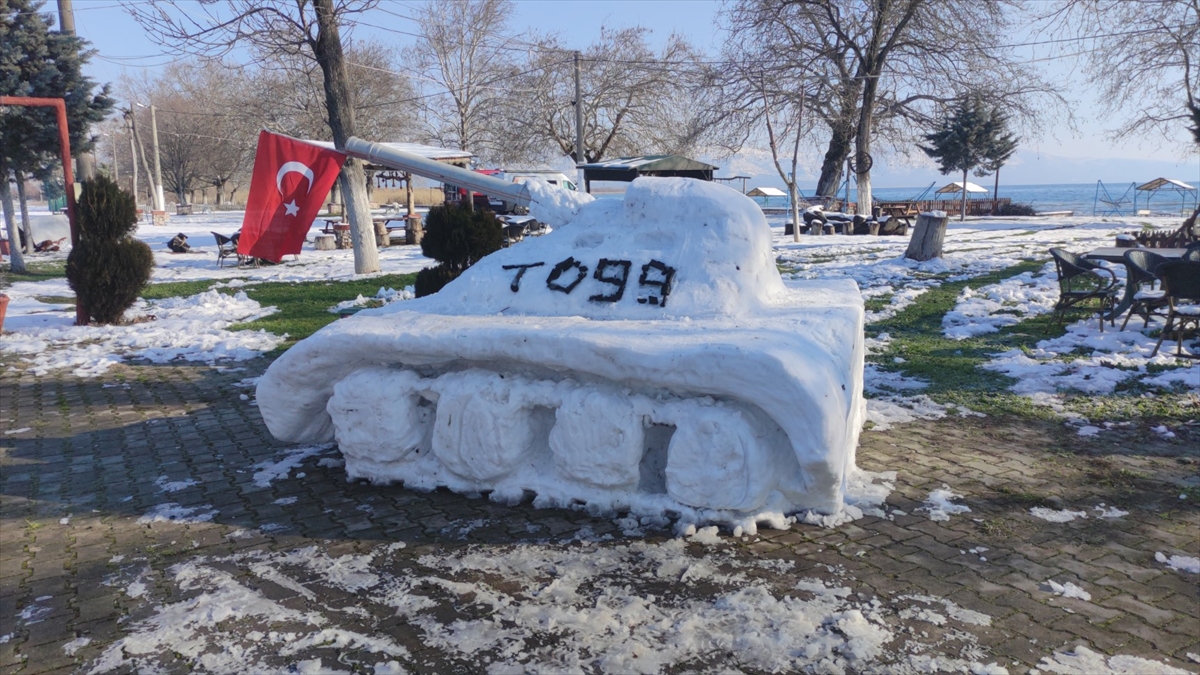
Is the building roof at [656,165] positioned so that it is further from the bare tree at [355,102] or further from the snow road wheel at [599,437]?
the snow road wheel at [599,437]

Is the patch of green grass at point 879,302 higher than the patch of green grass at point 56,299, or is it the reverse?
the patch of green grass at point 56,299

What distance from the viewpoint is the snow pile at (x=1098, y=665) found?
2.84 metres

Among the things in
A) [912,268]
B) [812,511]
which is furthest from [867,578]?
[912,268]

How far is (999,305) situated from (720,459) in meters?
8.01

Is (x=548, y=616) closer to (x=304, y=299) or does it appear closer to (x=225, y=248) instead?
(x=304, y=299)

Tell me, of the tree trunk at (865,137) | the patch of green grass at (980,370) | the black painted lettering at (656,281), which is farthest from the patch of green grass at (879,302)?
the tree trunk at (865,137)

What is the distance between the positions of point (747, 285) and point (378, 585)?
251 centimetres

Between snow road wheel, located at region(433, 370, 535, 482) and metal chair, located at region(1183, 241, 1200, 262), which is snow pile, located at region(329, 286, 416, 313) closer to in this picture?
snow road wheel, located at region(433, 370, 535, 482)

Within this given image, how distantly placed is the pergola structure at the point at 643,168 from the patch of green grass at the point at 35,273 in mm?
13692

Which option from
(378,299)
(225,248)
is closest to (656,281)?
(378,299)

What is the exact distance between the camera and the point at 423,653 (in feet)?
10.1

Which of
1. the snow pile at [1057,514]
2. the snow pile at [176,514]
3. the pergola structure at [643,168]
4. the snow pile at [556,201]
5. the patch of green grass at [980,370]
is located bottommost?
the snow pile at [1057,514]

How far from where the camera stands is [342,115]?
561 inches

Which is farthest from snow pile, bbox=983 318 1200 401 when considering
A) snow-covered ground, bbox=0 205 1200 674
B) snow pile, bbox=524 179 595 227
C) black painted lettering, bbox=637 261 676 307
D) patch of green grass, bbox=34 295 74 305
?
patch of green grass, bbox=34 295 74 305
